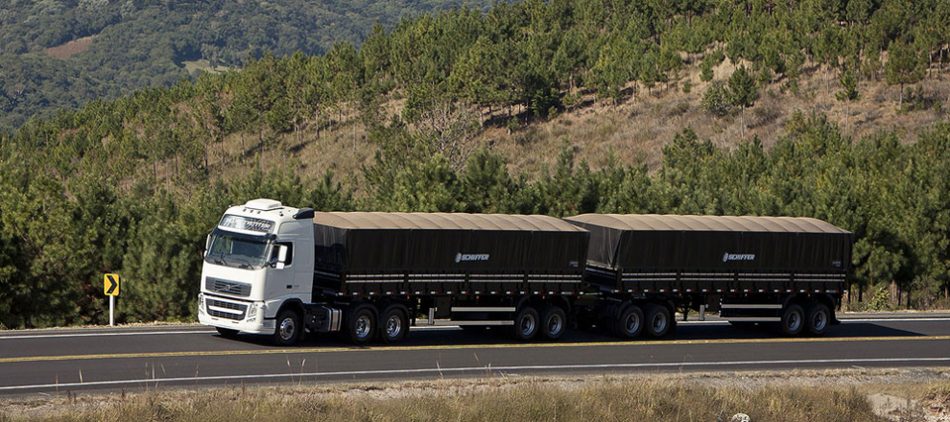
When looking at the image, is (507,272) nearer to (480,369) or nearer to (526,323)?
(526,323)

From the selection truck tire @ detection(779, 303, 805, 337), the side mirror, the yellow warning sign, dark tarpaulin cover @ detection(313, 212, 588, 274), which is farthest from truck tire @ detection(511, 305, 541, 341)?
the yellow warning sign

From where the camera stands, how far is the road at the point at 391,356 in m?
22.8

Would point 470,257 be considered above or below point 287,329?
above

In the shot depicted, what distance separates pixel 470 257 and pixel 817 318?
1140cm

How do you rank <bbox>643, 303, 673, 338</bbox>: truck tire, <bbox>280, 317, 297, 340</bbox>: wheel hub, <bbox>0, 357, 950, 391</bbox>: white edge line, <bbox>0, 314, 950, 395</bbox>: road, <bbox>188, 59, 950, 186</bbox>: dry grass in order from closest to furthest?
1. <bbox>0, 357, 950, 391</bbox>: white edge line
2. <bbox>0, 314, 950, 395</bbox>: road
3. <bbox>280, 317, 297, 340</bbox>: wheel hub
4. <bbox>643, 303, 673, 338</bbox>: truck tire
5. <bbox>188, 59, 950, 186</bbox>: dry grass

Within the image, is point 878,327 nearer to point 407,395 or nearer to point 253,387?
point 407,395

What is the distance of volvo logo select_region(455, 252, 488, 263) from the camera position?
28422 millimetres

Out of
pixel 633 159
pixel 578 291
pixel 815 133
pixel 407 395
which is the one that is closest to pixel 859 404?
pixel 578 291

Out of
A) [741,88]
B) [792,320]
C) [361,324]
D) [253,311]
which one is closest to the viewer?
[253,311]

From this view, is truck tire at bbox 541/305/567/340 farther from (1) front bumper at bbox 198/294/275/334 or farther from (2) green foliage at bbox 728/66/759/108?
(2) green foliage at bbox 728/66/759/108

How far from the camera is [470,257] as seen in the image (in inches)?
1125

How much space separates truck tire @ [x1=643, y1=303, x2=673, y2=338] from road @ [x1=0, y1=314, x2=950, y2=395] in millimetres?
321

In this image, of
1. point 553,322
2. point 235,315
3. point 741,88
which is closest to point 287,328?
point 235,315

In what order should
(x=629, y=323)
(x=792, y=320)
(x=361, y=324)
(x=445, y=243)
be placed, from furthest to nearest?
(x=792, y=320) < (x=629, y=323) < (x=445, y=243) < (x=361, y=324)
